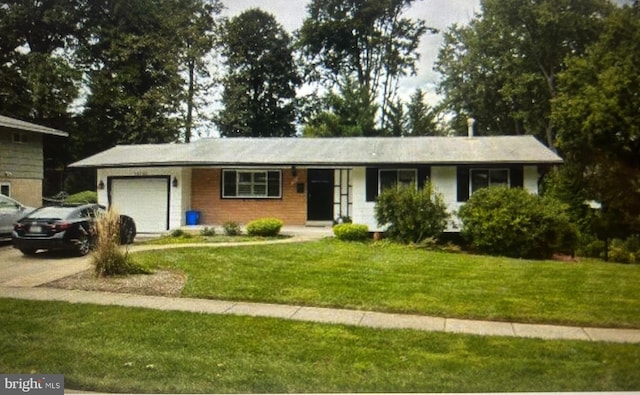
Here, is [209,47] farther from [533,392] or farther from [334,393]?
[533,392]

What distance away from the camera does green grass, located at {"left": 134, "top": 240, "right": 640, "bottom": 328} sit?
3668 millimetres

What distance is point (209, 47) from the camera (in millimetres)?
4375

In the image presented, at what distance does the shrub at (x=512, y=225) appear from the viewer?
24.4 ft

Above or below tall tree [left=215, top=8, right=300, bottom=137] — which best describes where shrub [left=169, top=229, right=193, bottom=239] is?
below

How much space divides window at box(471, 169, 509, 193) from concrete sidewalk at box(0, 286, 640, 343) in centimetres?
736

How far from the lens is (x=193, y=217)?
11773 mm

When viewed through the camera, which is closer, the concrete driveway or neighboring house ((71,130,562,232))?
the concrete driveway

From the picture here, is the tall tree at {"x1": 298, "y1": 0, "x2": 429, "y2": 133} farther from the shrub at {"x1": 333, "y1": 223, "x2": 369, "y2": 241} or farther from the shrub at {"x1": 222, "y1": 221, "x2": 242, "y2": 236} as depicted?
the shrub at {"x1": 222, "y1": 221, "x2": 242, "y2": 236}

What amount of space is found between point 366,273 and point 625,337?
290cm

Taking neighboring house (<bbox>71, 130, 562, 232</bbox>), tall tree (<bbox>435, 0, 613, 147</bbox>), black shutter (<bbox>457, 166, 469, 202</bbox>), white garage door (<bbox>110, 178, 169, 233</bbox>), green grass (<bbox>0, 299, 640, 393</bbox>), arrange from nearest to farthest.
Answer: green grass (<bbox>0, 299, 640, 393</bbox>) < tall tree (<bbox>435, 0, 613, 147</bbox>) < white garage door (<bbox>110, 178, 169, 233</bbox>) < neighboring house (<bbox>71, 130, 562, 232</bbox>) < black shutter (<bbox>457, 166, 469, 202</bbox>)

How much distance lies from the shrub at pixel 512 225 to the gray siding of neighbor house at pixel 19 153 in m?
6.50

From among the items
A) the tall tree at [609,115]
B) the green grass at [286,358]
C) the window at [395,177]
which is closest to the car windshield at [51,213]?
the green grass at [286,358]

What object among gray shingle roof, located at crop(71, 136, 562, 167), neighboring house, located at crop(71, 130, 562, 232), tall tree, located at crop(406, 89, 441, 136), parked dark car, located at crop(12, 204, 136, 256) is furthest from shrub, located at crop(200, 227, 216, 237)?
tall tree, located at crop(406, 89, 441, 136)

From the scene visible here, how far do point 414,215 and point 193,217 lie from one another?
5.67m
